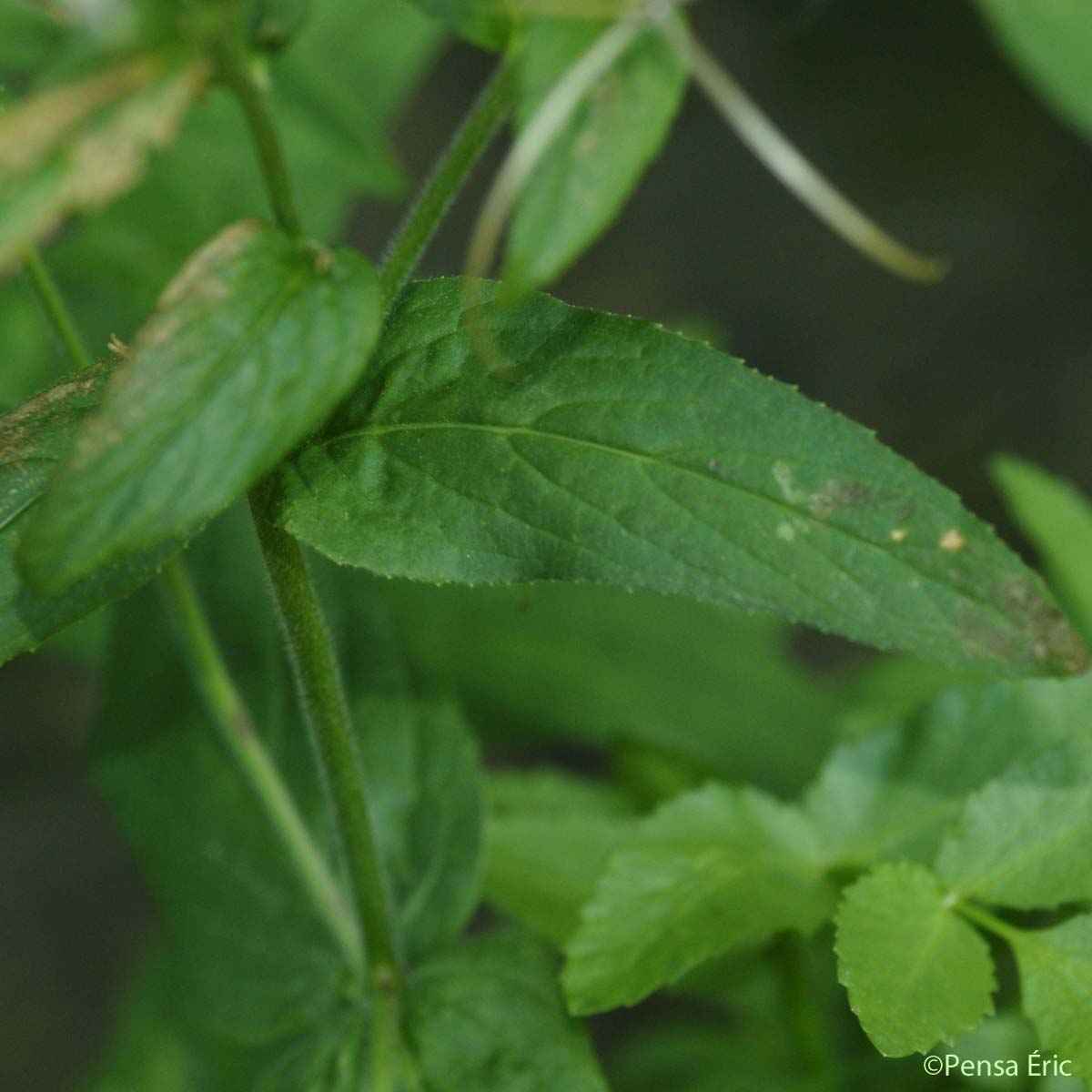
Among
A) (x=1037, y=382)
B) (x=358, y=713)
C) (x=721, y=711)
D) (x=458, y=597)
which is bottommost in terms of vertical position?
(x=1037, y=382)

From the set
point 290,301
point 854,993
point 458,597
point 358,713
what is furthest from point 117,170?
point 458,597

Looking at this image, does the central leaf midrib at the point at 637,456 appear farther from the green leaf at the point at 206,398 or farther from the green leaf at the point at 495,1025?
the green leaf at the point at 495,1025

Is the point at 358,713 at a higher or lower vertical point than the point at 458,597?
higher

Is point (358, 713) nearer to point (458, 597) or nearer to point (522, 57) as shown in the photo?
point (458, 597)

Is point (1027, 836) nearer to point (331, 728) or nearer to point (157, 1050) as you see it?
point (331, 728)

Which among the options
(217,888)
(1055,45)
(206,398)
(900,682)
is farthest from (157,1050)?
(1055,45)

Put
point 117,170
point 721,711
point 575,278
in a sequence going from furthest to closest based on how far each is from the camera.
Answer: point 575,278 → point 721,711 → point 117,170

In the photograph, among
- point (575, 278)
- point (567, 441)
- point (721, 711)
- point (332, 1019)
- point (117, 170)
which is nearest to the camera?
point (117, 170)
